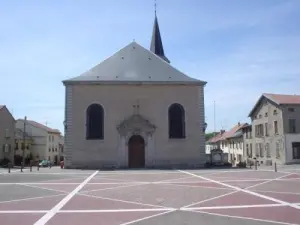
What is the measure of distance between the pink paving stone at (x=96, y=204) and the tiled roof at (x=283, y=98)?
33.6 m

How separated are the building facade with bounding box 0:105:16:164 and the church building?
74.3ft

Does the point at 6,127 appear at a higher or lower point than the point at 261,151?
higher

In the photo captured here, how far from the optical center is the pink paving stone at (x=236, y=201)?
986 cm

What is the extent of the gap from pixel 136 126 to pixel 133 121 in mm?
460

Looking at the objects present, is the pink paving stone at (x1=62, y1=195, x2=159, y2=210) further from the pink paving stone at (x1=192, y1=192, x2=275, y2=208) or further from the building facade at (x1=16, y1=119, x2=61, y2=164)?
the building facade at (x1=16, y1=119, x2=61, y2=164)

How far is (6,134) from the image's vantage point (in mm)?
47719

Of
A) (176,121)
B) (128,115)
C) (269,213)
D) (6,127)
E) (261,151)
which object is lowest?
(269,213)

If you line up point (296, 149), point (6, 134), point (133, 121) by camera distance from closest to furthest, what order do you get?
point (133, 121), point (296, 149), point (6, 134)

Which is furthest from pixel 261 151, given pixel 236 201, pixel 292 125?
pixel 236 201

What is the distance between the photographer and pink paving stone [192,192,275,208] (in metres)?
9.86

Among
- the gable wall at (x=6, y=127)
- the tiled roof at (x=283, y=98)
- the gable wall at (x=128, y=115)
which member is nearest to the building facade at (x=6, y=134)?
the gable wall at (x=6, y=127)

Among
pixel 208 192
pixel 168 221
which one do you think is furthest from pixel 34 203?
pixel 208 192

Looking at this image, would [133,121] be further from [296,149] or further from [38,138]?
[38,138]

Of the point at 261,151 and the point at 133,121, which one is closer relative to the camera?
the point at 133,121
